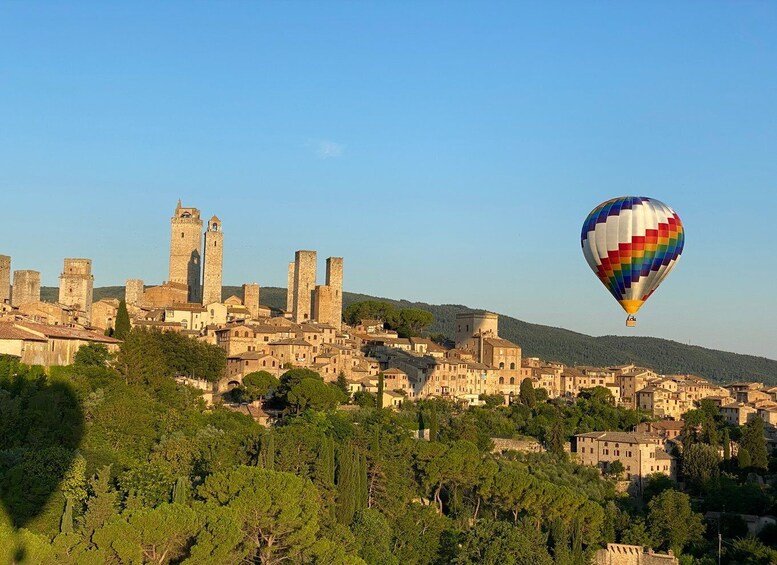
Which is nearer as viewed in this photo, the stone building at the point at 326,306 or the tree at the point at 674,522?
the tree at the point at 674,522

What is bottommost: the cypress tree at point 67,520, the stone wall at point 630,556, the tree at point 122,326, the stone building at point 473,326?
the stone wall at point 630,556

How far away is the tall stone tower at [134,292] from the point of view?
70062mm

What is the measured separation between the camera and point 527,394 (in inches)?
2569

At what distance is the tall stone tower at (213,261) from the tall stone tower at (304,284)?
4.78 metres

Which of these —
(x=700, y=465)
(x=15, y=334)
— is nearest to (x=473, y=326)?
(x=700, y=465)

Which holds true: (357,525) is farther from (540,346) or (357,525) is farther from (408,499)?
(540,346)

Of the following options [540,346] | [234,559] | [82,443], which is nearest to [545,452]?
[82,443]

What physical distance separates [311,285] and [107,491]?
143 ft

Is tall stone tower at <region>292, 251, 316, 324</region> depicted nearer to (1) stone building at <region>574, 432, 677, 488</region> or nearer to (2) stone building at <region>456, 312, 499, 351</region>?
(2) stone building at <region>456, 312, 499, 351</region>

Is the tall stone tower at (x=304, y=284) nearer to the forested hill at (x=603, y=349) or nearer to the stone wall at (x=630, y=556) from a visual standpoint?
the stone wall at (x=630, y=556)

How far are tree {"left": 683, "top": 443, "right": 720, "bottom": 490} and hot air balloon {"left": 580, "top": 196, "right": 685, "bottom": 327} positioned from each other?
2219 cm

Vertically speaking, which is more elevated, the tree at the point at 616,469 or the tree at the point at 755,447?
the tree at the point at 755,447

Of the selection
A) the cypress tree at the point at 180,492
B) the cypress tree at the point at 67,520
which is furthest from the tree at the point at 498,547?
→ the cypress tree at the point at 67,520

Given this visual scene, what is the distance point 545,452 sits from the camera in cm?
5575
